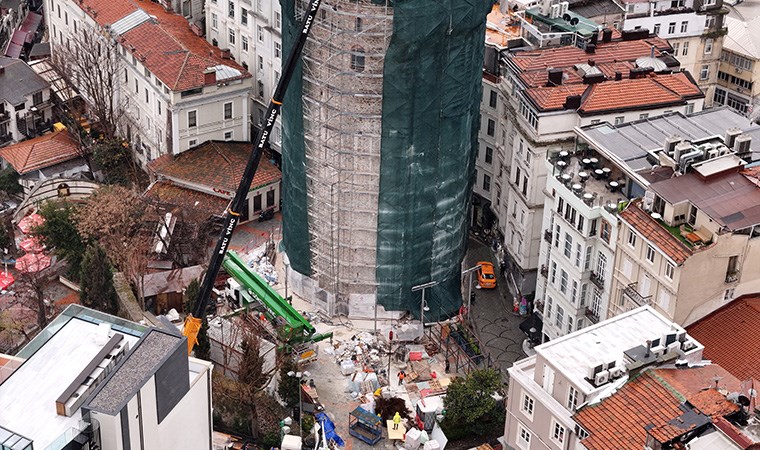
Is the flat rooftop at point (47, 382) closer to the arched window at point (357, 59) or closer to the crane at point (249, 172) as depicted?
the crane at point (249, 172)

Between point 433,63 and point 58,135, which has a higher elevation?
point 433,63

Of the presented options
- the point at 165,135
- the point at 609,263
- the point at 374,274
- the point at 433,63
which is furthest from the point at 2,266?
the point at 609,263

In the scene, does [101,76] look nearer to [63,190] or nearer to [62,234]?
[63,190]

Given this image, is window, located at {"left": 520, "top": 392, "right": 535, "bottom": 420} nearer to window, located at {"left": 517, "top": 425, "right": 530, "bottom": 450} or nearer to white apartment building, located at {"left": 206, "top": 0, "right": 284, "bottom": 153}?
window, located at {"left": 517, "top": 425, "right": 530, "bottom": 450}

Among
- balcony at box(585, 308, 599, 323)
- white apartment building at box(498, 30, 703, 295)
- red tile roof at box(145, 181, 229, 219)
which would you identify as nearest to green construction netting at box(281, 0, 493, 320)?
white apartment building at box(498, 30, 703, 295)

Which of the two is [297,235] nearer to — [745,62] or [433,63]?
[433,63]

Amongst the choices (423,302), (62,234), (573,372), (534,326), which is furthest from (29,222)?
(573,372)
